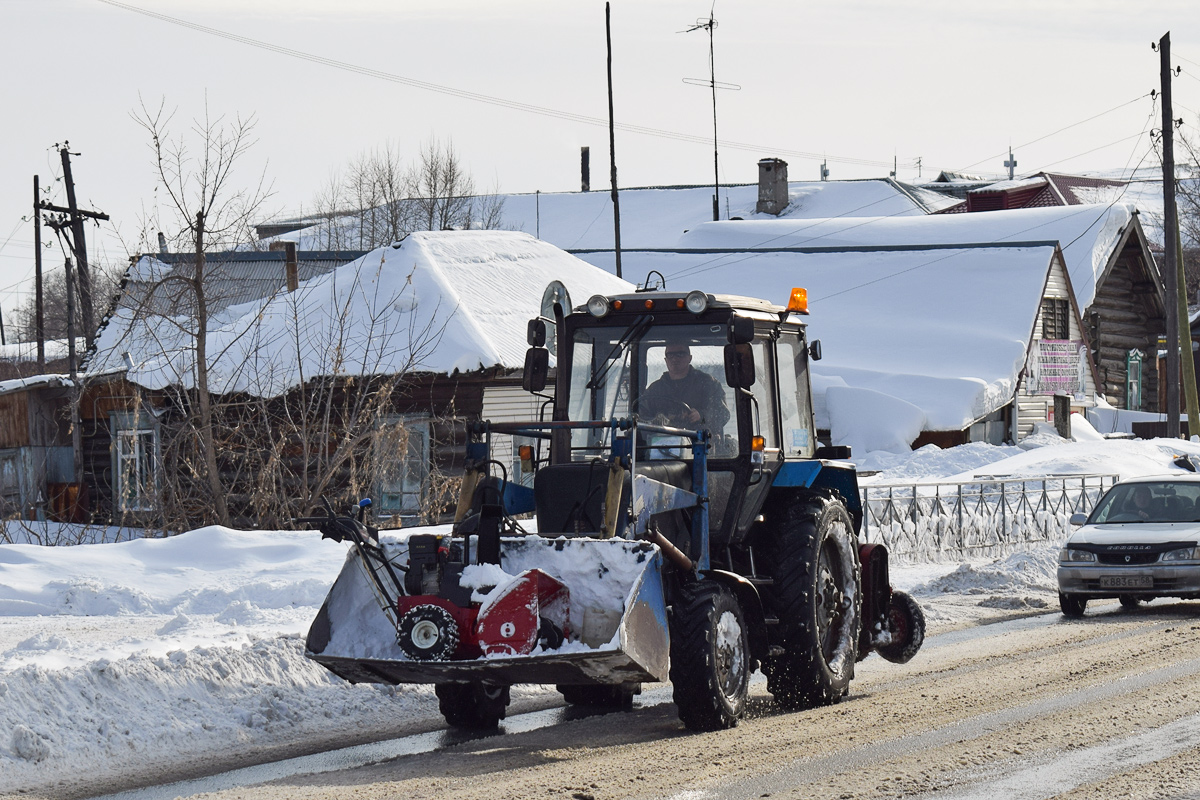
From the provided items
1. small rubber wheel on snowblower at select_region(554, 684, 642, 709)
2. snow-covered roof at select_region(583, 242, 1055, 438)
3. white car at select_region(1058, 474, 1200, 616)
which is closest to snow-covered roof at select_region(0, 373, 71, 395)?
snow-covered roof at select_region(583, 242, 1055, 438)

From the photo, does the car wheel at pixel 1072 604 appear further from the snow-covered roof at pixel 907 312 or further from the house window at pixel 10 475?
the house window at pixel 10 475

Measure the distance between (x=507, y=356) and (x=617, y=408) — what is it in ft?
43.0

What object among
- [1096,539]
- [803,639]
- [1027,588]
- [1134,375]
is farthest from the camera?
[1134,375]

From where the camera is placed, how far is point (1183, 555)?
1329cm

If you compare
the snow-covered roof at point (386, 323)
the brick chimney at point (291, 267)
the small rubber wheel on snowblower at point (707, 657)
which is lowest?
the small rubber wheel on snowblower at point (707, 657)

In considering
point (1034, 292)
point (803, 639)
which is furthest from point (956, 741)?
point (1034, 292)

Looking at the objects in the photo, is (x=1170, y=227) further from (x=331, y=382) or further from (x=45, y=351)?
(x=45, y=351)

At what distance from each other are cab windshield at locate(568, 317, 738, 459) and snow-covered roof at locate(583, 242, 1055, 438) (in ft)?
69.1

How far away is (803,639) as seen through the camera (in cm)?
812

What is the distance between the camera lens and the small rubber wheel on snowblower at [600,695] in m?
8.92

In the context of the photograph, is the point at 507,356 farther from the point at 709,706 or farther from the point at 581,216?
the point at 581,216

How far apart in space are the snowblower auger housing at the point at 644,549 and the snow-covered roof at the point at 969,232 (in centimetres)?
2926

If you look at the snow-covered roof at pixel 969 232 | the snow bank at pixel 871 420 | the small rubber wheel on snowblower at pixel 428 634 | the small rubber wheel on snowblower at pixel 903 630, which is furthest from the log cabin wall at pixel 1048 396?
the small rubber wheel on snowblower at pixel 428 634

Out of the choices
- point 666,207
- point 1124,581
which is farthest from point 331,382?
point 666,207
